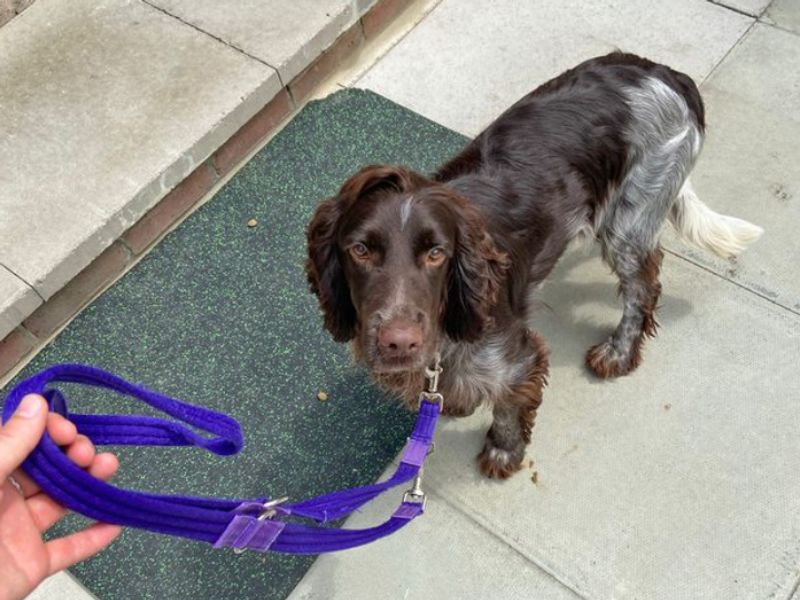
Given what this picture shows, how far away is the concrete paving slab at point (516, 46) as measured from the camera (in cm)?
443

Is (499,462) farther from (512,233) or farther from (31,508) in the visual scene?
(31,508)

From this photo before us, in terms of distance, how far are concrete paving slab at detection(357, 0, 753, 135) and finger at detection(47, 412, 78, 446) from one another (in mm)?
3103

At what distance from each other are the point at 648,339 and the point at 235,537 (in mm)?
Answer: 2295

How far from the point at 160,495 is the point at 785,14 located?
15.3ft

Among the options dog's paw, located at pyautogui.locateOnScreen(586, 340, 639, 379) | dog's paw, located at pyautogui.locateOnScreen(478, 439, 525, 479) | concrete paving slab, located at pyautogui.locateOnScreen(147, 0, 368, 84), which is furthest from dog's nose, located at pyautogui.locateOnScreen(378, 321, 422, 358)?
concrete paving slab, located at pyautogui.locateOnScreen(147, 0, 368, 84)

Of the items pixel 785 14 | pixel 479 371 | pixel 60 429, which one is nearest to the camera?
pixel 60 429

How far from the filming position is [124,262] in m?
3.87

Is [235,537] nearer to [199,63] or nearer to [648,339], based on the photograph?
[648,339]

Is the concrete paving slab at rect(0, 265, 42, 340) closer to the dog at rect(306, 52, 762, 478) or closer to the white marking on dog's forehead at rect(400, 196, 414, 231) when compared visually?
the dog at rect(306, 52, 762, 478)

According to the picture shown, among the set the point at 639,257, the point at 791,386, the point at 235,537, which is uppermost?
the point at 235,537

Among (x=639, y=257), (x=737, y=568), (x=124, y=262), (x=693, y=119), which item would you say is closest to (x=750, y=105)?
(x=693, y=119)

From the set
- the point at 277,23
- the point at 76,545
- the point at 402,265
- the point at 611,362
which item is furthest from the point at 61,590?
the point at 277,23

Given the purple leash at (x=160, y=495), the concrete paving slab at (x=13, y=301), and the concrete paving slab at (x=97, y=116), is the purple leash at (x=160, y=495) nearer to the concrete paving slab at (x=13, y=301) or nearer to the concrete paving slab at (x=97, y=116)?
the concrete paving slab at (x=13, y=301)

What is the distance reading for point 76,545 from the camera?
177cm
